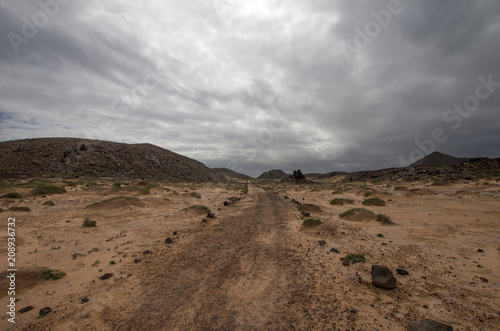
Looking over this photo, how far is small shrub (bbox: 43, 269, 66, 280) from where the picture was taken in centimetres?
614

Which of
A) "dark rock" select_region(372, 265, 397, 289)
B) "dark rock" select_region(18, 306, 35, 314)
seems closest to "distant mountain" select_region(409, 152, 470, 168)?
"dark rock" select_region(372, 265, 397, 289)

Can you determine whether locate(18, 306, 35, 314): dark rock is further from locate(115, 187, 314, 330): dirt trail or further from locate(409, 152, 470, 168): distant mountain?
locate(409, 152, 470, 168): distant mountain

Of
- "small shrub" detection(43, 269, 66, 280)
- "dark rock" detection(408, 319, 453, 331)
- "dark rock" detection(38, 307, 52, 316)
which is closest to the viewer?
"dark rock" detection(408, 319, 453, 331)

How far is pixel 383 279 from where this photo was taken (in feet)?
18.5

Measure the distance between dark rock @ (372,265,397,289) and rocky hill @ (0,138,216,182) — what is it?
194ft

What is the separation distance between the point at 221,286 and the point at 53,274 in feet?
17.3

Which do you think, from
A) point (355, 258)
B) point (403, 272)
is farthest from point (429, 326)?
point (355, 258)

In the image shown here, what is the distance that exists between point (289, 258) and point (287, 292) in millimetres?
2499

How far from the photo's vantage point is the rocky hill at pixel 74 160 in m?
47.9

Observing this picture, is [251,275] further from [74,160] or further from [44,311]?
[74,160]

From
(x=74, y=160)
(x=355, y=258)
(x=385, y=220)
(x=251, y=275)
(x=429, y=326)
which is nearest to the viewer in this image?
(x=429, y=326)

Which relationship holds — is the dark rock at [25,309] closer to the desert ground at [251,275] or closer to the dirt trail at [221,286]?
the desert ground at [251,275]

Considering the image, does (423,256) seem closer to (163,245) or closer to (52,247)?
(163,245)

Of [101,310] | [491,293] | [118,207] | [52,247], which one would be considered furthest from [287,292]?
[118,207]
